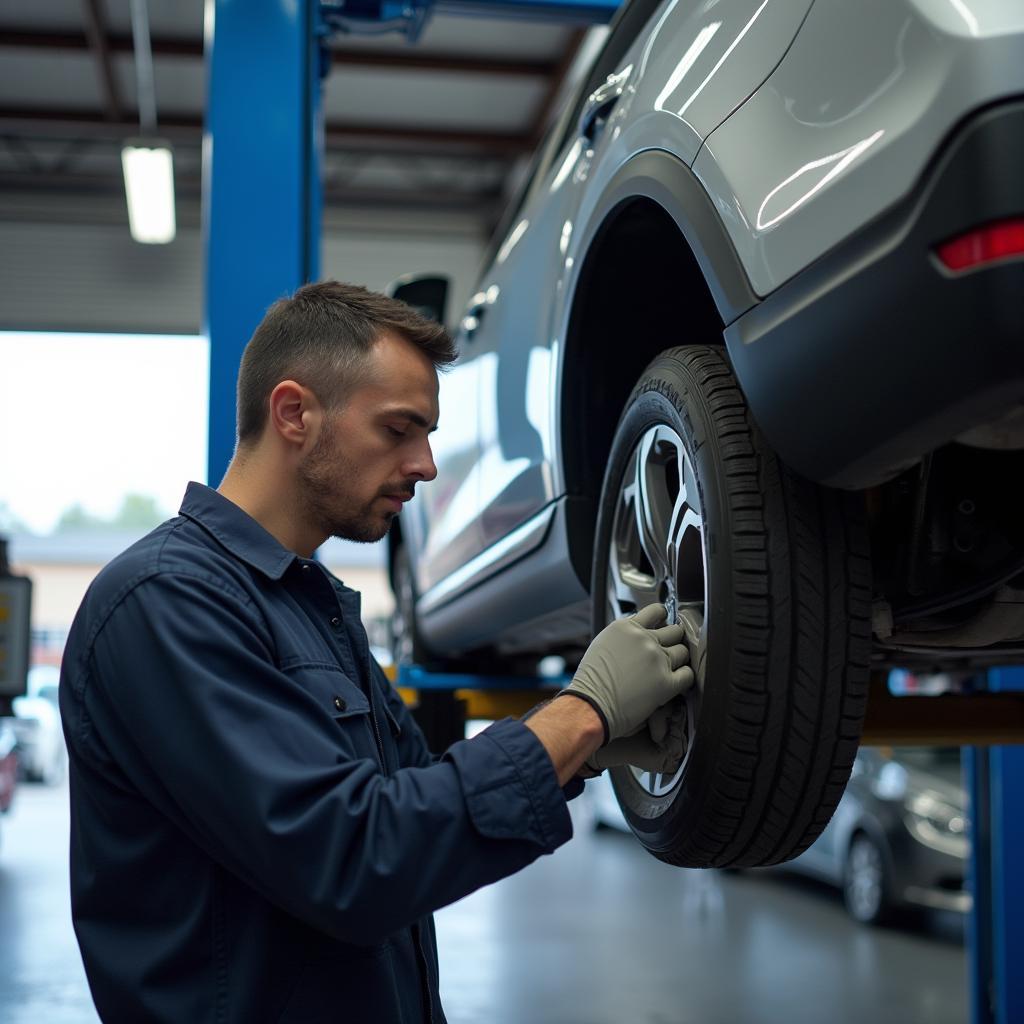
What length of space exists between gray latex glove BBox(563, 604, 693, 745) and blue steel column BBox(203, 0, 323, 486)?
1522 mm

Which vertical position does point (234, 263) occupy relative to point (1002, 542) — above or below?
above

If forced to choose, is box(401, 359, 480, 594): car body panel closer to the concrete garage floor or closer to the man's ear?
the man's ear

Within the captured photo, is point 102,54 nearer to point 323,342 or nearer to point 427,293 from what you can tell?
point 427,293

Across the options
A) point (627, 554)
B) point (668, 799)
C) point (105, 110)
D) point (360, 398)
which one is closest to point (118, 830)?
point (360, 398)

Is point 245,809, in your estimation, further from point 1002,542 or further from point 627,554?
point 1002,542

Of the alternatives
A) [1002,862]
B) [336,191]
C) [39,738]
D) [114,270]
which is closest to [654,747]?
[1002,862]

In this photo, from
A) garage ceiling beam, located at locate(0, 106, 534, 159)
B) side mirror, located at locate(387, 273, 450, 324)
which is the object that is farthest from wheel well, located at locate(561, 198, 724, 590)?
garage ceiling beam, located at locate(0, 106, 534, 159)

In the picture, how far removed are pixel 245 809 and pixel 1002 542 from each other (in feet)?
2.97

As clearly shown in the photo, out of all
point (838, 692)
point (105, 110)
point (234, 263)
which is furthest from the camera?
point (105, 110)

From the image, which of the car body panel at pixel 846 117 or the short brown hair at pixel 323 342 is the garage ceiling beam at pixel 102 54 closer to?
the short brown hair at pixel 323 342

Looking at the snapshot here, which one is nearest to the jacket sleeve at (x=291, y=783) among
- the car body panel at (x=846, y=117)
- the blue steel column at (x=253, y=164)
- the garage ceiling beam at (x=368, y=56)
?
the car body panel at (x=846, y=117)

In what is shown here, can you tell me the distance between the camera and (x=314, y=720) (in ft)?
4.09

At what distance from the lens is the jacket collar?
1378mm

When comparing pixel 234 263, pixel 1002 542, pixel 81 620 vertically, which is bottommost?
pixel 81 620
